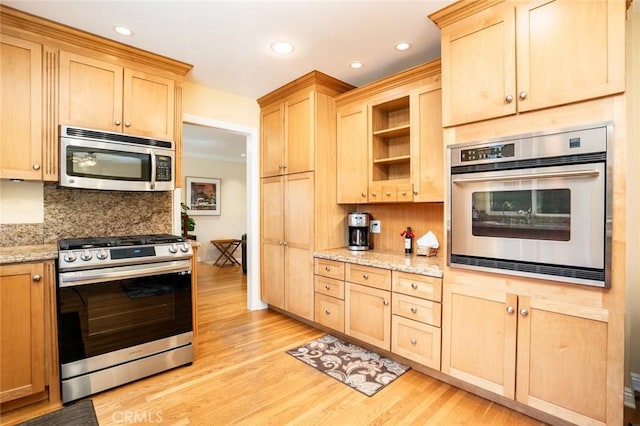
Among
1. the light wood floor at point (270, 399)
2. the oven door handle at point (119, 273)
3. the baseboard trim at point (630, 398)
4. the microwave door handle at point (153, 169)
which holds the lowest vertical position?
the light wood floor at point (270, 399)

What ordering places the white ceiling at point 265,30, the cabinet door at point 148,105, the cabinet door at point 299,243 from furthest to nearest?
the cabinet door at point 299,243
the cabinet door at point 148,105
the white ceiling at point 265,30

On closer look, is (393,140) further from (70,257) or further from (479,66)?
(70,257)

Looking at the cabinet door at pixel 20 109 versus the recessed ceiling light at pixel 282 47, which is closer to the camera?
the cabinet door at pixel 20 109

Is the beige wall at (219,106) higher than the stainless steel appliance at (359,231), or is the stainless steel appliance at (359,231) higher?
the beige wall at (219,106)

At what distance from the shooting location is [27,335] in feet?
6.36

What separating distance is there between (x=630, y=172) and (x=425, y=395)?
199 centimetres

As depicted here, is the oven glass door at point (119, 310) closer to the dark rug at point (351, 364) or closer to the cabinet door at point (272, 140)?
the dark rug at point (351, 364)

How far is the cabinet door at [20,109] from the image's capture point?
2.14 metres

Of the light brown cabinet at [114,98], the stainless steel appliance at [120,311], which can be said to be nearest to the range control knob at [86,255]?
the stainless steel appliance at [120,311]

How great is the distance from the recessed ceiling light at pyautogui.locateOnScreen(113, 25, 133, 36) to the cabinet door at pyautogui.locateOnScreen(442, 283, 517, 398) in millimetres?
3016

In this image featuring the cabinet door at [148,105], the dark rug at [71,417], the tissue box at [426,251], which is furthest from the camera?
the tissue box at [426,251]

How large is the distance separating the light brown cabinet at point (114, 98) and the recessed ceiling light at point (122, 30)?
28 centimetres

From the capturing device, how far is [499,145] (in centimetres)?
191

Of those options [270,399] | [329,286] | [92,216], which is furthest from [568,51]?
[92,216]
